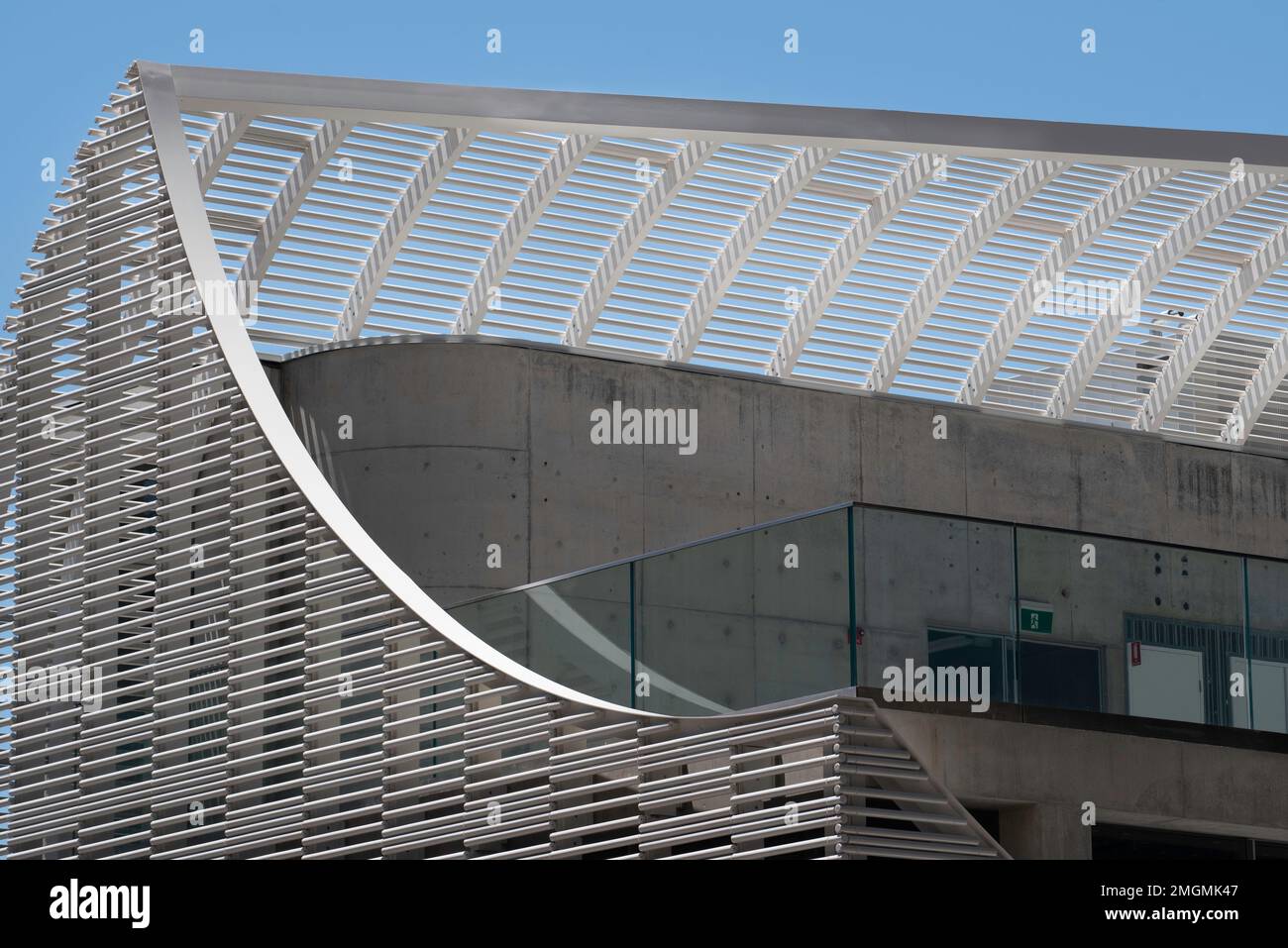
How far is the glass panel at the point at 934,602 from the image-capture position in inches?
602

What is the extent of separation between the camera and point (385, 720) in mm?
17438

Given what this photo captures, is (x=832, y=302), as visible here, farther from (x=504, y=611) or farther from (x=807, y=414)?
(x=504, y=611)

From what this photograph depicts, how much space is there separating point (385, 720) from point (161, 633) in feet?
8.68

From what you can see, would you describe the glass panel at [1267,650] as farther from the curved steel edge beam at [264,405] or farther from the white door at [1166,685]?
the curved steel edge beam at [264,405]

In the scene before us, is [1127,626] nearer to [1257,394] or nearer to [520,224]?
[520,224]

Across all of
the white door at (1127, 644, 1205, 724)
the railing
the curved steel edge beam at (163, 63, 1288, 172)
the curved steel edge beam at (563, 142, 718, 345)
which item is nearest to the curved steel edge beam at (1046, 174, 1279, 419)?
the curved steel edge beam at (163, 63, 1288, 172)

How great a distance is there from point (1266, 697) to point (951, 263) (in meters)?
9.26

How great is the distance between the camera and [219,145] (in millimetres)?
22953

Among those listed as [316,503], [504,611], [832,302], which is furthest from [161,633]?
[832,302]

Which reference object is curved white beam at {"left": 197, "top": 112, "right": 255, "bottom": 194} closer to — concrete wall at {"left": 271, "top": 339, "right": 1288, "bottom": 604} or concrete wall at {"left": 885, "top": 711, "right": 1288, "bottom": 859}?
concrete wall at {"left": 271, "top": 339, "right": 1288, "bottom": 604}

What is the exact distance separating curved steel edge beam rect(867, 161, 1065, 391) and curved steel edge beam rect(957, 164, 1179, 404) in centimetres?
78

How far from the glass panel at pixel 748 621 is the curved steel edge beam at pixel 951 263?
9855mm

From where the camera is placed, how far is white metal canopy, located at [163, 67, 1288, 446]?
910 inches

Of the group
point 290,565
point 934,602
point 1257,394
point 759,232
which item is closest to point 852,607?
point 934,602
